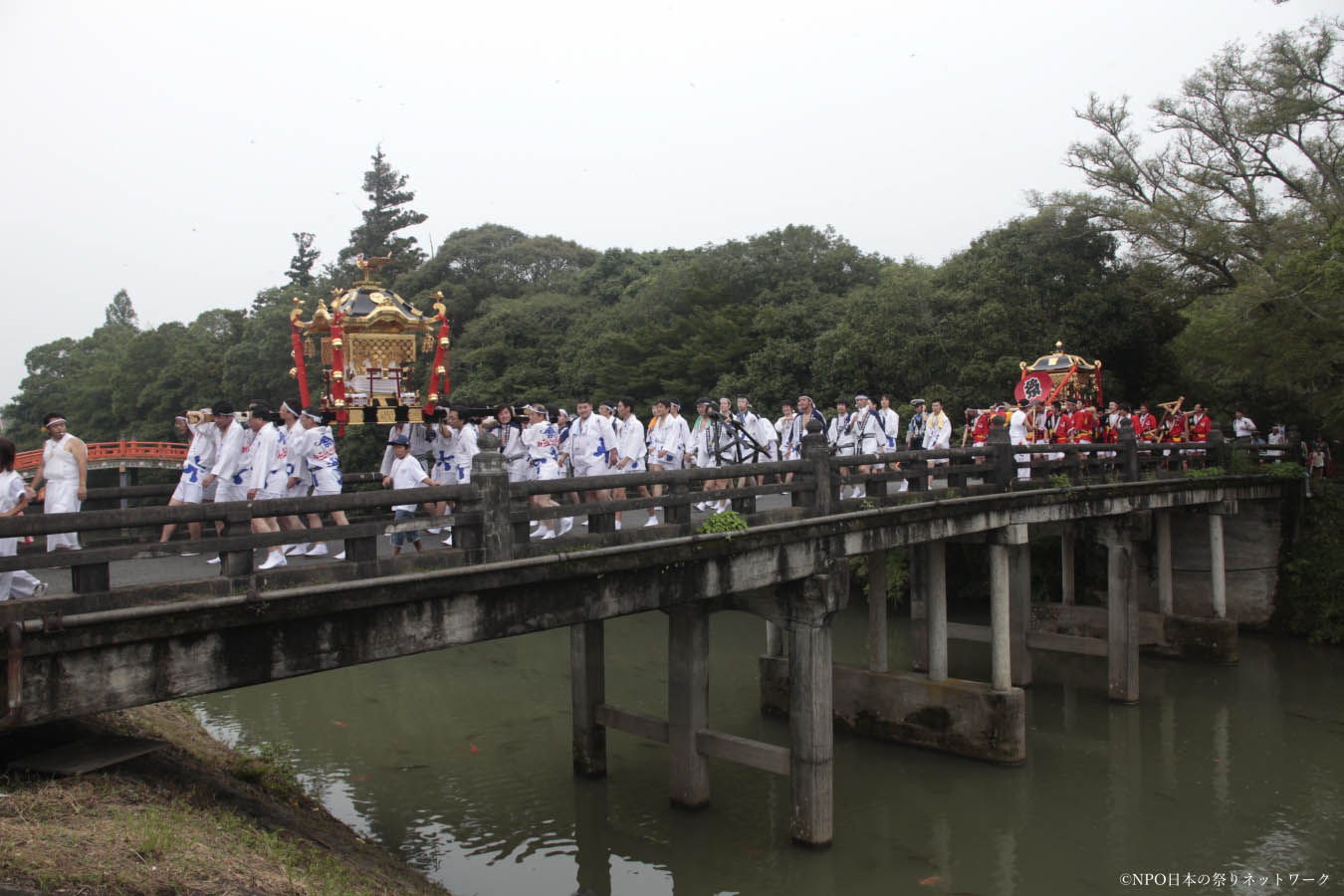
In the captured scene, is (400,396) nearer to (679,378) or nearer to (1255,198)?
(679,378)

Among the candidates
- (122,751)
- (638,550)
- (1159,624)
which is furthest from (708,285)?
(122,751)

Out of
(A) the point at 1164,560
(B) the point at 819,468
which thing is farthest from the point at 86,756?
(A) the point at 1164,560

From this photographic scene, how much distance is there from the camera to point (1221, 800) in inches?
468

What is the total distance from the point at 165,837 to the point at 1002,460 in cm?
1098

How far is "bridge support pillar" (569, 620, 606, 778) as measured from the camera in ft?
38.0

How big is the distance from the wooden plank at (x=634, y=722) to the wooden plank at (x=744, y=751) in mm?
448

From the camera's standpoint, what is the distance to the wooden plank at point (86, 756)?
19.2 feet

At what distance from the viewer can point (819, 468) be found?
34.3 ft

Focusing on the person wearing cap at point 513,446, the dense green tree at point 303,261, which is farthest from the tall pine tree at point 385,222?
the person wearing cap at point 513,446

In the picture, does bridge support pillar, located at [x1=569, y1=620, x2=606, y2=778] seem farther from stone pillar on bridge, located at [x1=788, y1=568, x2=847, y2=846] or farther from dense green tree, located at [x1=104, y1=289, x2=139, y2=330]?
dense green tree, located at [x1=104, y1=289, x2=139, y2=330]

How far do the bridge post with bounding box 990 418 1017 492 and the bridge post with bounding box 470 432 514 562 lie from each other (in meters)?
8.16

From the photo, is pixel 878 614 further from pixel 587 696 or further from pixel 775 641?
pixel 587 696

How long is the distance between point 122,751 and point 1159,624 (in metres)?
17.7

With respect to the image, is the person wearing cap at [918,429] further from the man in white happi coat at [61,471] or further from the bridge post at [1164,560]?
the man in white happi coat at [61,471]
